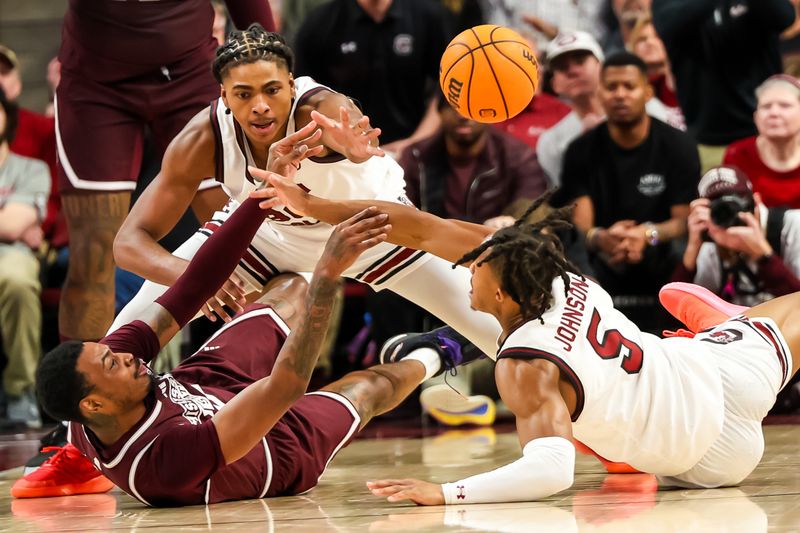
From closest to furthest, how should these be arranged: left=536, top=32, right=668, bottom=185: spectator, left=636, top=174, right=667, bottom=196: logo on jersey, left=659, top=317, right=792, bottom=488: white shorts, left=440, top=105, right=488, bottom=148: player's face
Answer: left=659, top=317, right=792, bottom=488: white shorts → left=636, top=174, right=667, bottom=196: logo on jersey → left=440, top=105, right=488, bottom=148: player's face → left=536, top=32, right=668, bottom=185: spectator

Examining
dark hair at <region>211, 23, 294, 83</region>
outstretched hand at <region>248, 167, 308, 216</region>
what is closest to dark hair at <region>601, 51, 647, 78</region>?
dark hair at <region>211, 23, 294, 83</region>

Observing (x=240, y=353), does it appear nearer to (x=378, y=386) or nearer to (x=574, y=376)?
(x=378, y=386)

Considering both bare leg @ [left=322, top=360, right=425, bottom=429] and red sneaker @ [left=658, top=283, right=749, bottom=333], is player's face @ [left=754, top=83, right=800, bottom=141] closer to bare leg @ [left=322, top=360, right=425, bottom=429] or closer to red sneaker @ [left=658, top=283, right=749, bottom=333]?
red sneaker @ [left=658, top=283, right=749, bottom=333]

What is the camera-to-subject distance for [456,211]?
23.1ft

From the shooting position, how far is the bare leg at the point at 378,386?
4242 mm

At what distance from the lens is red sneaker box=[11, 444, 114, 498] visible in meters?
4.31

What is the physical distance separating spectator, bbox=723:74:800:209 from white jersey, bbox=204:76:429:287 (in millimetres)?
2813

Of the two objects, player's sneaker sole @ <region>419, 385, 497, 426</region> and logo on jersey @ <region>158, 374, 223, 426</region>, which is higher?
logo on jersey @ <region>158, 374, 223, 426</region>

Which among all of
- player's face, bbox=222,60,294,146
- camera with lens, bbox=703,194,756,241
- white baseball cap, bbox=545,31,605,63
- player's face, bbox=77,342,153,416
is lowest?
player's face, bbox=77,342,153,416

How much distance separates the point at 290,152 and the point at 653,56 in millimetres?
4824

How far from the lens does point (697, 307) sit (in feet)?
14.5

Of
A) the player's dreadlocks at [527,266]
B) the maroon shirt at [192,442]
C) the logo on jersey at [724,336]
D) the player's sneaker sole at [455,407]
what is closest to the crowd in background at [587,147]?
the player's sneaker sole at [455,407]

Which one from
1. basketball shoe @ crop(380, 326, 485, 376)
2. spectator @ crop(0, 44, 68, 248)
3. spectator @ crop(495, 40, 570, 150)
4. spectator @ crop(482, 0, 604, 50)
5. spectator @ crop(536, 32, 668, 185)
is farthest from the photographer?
spectator @ crop(482, 0, 604, 50)

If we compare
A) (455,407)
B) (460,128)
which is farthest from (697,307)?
(460,128)
